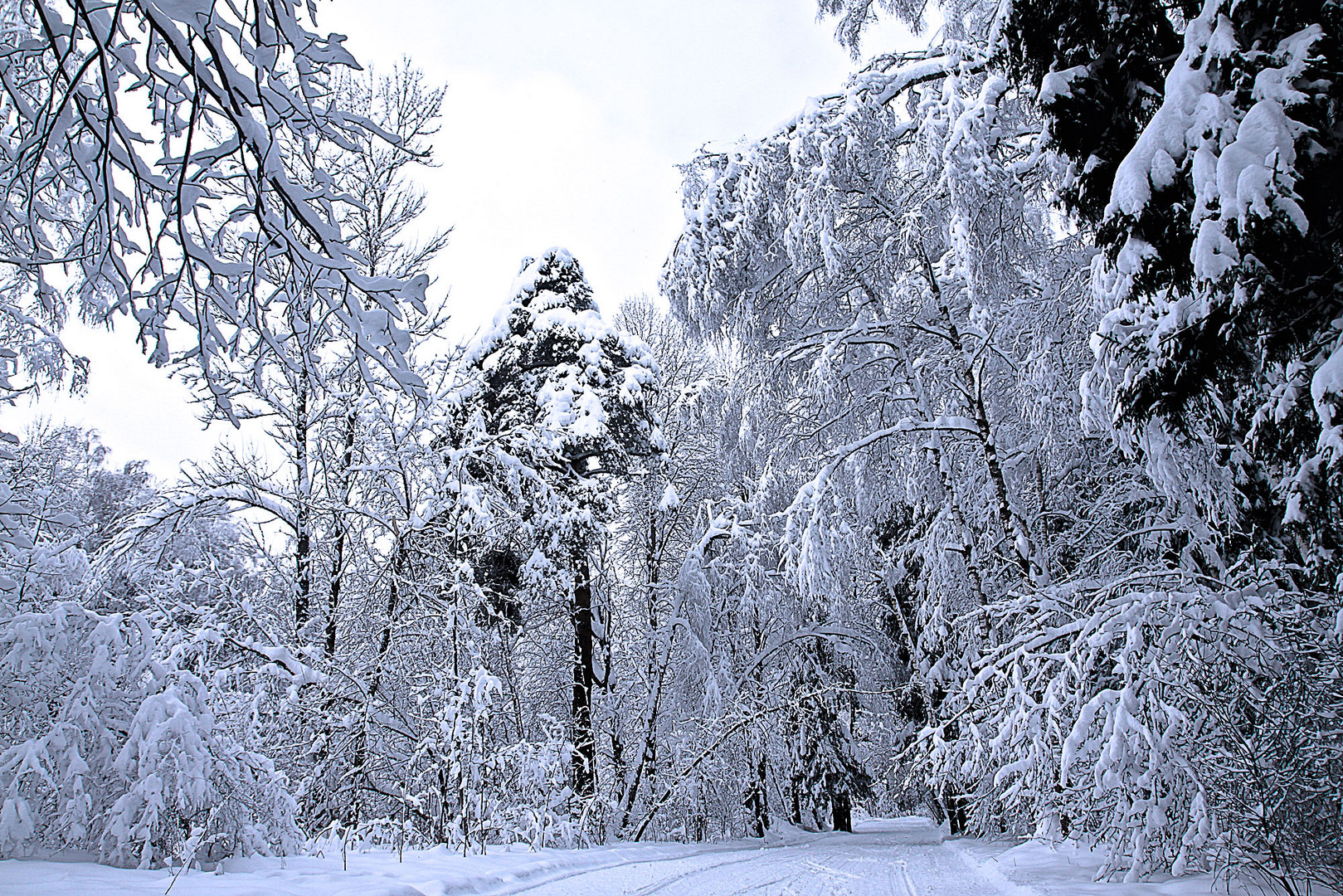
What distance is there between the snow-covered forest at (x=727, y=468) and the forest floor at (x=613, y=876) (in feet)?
0.94

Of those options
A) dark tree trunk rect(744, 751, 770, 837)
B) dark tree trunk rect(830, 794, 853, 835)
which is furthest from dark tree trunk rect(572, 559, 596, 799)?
dark tree trunk rect(830, 794, 853, 835)

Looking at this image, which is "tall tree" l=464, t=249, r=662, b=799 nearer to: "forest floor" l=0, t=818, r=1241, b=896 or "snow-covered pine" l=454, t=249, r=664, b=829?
"snow-covered pine" l=454, t=249, r=664, b=829

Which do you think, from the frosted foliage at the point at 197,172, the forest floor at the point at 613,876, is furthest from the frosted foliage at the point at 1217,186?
the frosted foliage at the point at 197,172

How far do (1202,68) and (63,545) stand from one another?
627cm

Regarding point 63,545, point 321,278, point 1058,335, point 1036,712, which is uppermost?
point 1058,335

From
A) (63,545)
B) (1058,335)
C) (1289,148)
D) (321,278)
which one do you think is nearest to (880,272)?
(1058,335)

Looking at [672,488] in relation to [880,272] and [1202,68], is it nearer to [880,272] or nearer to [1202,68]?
[880,272]

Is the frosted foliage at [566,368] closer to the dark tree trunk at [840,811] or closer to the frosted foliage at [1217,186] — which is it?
the dark tree trunk at [840,811]

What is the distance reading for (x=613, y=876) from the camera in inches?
190

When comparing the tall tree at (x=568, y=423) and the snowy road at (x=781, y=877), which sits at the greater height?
the tall tree at (x=568, y=423)

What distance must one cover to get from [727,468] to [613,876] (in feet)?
26.6

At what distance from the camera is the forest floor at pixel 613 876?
10.2ft

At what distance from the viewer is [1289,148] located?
2.78 metres

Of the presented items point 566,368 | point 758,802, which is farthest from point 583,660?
point 566,368
